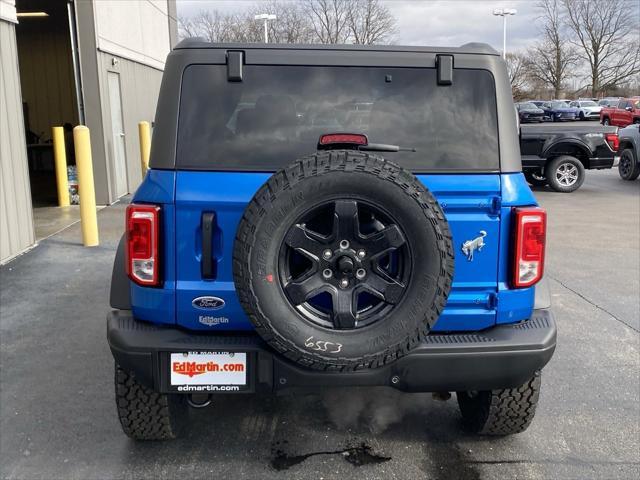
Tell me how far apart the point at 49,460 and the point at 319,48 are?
2.38 meters

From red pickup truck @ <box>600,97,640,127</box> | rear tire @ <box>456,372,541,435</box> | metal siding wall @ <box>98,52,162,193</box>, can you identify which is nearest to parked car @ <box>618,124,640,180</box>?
metal siding wall @ <box>98,52,162,193</box>

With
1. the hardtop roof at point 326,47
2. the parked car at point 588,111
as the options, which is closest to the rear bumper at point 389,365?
the hardtop roof at point 326,47

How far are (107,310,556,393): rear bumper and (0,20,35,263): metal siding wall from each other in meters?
5.08

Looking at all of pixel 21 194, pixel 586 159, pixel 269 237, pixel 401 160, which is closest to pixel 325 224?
pixel 269 237

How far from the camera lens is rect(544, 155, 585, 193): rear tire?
1359 centimetres

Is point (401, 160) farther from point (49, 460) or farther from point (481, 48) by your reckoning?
point (49, 460)

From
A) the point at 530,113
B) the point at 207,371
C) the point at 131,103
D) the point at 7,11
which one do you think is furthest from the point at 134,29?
the point at 530,113

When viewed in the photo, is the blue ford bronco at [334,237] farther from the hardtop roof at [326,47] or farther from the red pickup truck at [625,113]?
the red pickup truck at [625,113]

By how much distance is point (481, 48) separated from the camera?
3.06 meters

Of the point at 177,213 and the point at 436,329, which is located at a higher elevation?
the point at 177,213

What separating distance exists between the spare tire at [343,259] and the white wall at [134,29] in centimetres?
989

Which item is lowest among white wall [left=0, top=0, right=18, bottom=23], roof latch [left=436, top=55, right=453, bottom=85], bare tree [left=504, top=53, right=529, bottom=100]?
roof latch [left=436, top=55, right=453, bottom=85]

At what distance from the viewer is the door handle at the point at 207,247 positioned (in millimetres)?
2764

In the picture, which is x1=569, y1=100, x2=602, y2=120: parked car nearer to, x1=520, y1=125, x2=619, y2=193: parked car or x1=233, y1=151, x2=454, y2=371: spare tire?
x1=520, y1=125, x2=619, y2=193: parked car
